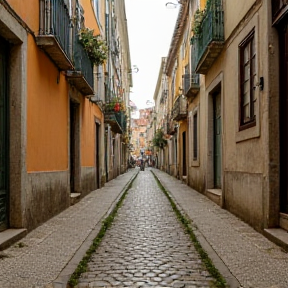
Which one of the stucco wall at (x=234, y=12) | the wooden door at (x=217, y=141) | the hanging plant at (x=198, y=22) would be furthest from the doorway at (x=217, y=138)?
the stucco wall at (x=234, y=12)

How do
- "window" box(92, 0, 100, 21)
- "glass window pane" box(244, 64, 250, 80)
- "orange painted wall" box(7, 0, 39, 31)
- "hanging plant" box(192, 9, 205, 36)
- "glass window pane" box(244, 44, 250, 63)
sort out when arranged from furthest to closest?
"window" box(92, 0, 100, 21)
"hanging plant" box(192, 9, 205, 36)
"glass window pane" box(244, 44, 250, 63)
"glass window pane" box(244, 64, 250, 80)
"orange painted wall" box(7, 0, 39, 31)

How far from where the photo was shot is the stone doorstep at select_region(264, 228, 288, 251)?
591cm

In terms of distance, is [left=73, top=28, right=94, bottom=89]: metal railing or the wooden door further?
the wooden door

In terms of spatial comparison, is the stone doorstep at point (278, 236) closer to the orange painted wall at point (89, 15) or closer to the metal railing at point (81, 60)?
the metal railing at point (81, 60)

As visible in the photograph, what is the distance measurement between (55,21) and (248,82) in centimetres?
397

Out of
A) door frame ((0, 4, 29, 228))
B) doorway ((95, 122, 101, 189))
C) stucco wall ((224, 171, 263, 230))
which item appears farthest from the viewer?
doorway ((95, 122, 101, 189))

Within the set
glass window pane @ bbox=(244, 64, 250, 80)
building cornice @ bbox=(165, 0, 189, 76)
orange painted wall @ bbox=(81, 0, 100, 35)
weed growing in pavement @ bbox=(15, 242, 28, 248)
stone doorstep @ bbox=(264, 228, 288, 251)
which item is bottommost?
weed growing in pavement @ bbox=(15, 242, 28, 248)

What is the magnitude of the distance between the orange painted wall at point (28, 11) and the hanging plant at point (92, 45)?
13.3ft

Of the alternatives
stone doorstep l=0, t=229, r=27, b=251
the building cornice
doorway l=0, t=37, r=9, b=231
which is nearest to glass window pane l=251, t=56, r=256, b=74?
doorway l=0, t=37, r=9, b=231

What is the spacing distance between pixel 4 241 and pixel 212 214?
4.89 metres

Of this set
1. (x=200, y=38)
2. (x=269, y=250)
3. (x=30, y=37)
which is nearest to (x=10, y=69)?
(x=30, y=37)

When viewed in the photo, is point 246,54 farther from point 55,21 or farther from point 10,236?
point 10,236

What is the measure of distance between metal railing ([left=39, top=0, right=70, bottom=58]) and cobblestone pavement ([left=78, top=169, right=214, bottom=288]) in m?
3.87

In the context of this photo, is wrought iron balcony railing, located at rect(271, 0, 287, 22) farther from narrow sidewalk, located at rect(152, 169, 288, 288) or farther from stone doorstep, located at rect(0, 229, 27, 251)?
stone doorstep, located at rect(0, 229, 27, 251)
